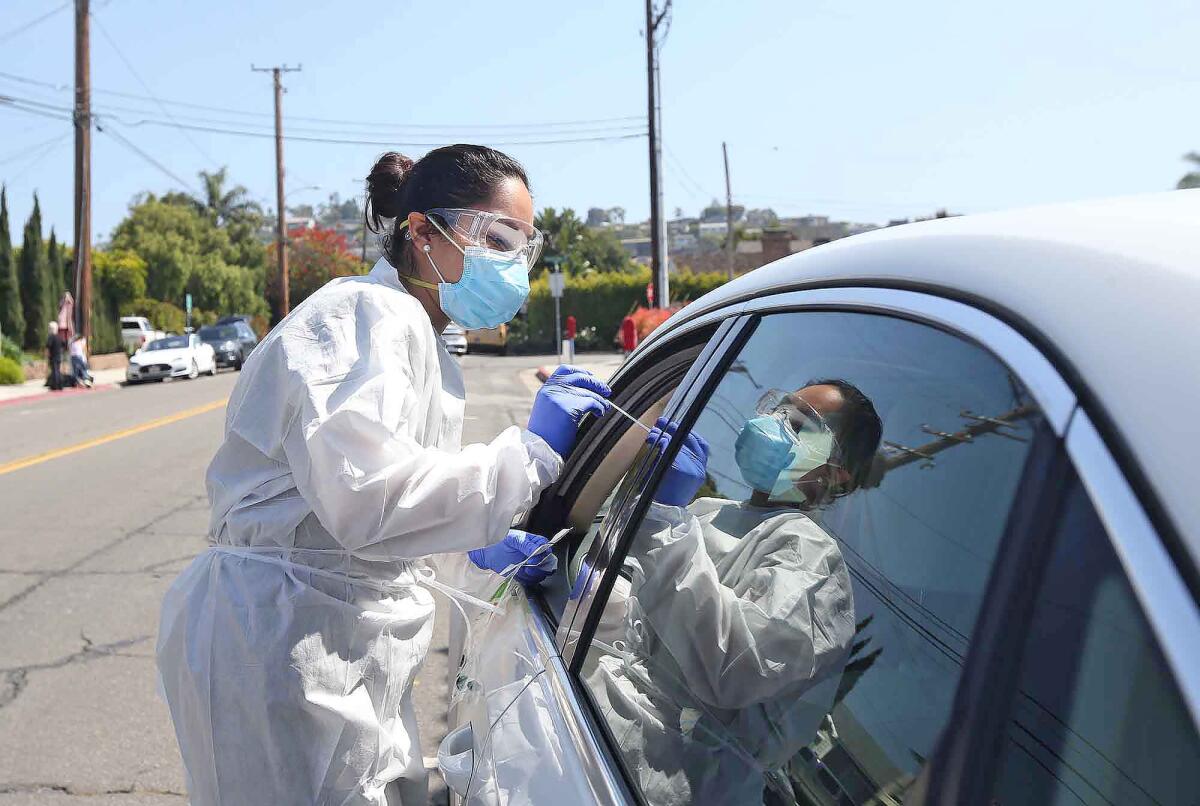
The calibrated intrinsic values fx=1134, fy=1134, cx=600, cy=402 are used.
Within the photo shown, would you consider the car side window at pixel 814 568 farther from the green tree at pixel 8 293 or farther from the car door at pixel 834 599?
the green tree at pixel 8 293

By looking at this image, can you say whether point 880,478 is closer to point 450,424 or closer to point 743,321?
point 743,321

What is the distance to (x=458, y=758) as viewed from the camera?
2.01 metres

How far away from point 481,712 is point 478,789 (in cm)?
29

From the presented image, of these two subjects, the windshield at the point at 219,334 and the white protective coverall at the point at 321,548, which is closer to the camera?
the white protective coverall at the point at 321,548

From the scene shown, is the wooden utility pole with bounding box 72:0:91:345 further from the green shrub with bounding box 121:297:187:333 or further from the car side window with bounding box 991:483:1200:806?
the car side window with bounding box 991:483:1200:806

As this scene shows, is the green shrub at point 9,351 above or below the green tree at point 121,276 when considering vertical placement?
below

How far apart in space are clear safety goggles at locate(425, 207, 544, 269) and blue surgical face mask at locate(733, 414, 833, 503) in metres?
1.00

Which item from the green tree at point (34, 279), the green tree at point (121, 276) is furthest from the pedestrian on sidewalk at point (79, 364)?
the green tree at point (121, 276)

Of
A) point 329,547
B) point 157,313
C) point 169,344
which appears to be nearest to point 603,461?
point 329,547

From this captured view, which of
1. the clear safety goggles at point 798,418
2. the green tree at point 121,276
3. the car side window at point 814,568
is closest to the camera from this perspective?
the car side window at point 814,568

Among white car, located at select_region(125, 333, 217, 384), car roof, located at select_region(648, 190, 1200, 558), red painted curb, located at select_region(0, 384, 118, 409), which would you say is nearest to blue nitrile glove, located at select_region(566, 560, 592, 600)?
car roof, located at select_region(648, 190, 1200, 558)

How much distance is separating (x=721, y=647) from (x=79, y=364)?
29.2 metres

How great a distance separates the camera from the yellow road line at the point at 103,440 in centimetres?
1167

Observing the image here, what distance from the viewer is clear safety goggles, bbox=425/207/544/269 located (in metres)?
2.51
